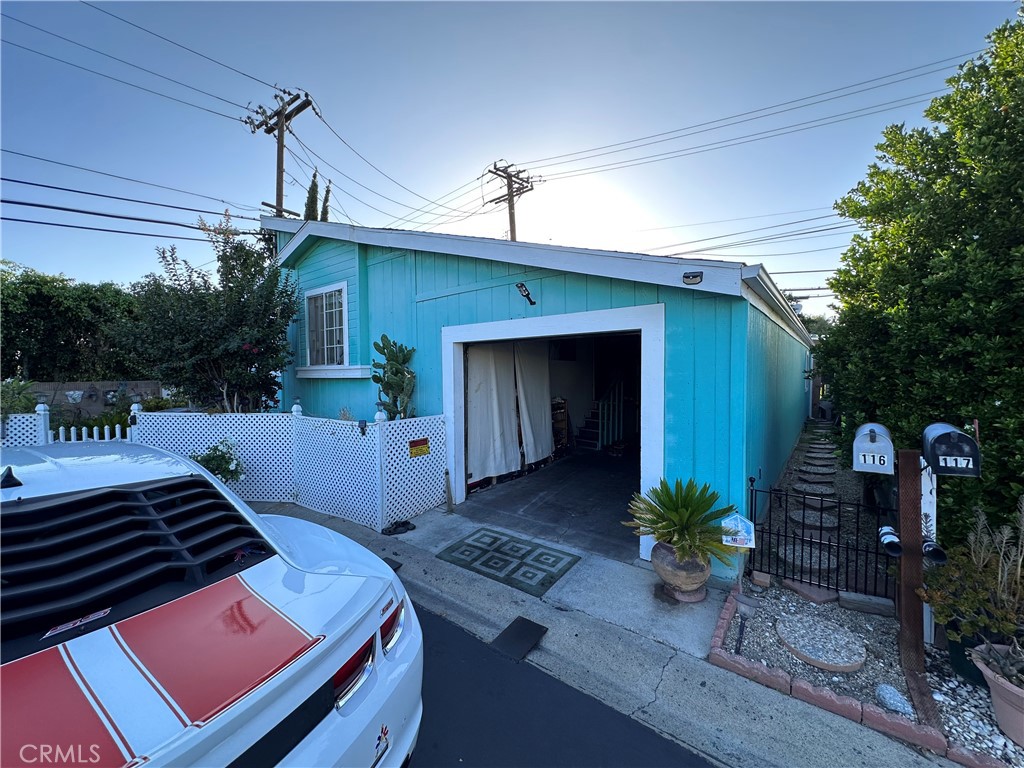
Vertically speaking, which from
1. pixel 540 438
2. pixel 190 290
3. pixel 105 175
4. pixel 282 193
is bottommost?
pixel 540 438

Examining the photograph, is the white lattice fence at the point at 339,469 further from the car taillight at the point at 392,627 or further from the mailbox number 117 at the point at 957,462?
the mailbox number 117 at the point at 957,462

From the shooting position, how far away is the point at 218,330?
677cm

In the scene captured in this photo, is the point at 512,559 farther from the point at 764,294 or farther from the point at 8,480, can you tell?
the point at 764,294

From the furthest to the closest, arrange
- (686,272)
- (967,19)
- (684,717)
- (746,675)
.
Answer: (967,19) < (686,272) < (746,675) < (684,717)

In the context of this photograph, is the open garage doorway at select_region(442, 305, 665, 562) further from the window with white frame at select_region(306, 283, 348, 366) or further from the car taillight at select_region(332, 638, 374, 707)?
the car taillight at select_region(332, 638, 374, 707)

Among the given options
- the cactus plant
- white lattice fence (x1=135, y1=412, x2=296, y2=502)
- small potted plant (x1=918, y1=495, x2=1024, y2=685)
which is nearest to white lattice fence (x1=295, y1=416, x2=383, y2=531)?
white lattice fence (x1=135, y1=412, x2=296, y2=502)

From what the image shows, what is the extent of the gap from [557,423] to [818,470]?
517cm

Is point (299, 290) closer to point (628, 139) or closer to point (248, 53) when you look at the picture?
point (248, 53)

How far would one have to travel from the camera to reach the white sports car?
42.1 inches

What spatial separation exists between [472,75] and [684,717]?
28.3 feet

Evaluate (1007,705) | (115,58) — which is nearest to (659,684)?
(1007,705)

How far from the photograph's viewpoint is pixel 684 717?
8.02 feet

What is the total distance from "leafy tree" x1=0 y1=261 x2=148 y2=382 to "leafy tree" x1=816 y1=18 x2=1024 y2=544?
578 inches

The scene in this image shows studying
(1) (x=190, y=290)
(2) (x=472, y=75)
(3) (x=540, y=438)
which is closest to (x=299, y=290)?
(1) (x=190, y=290)
